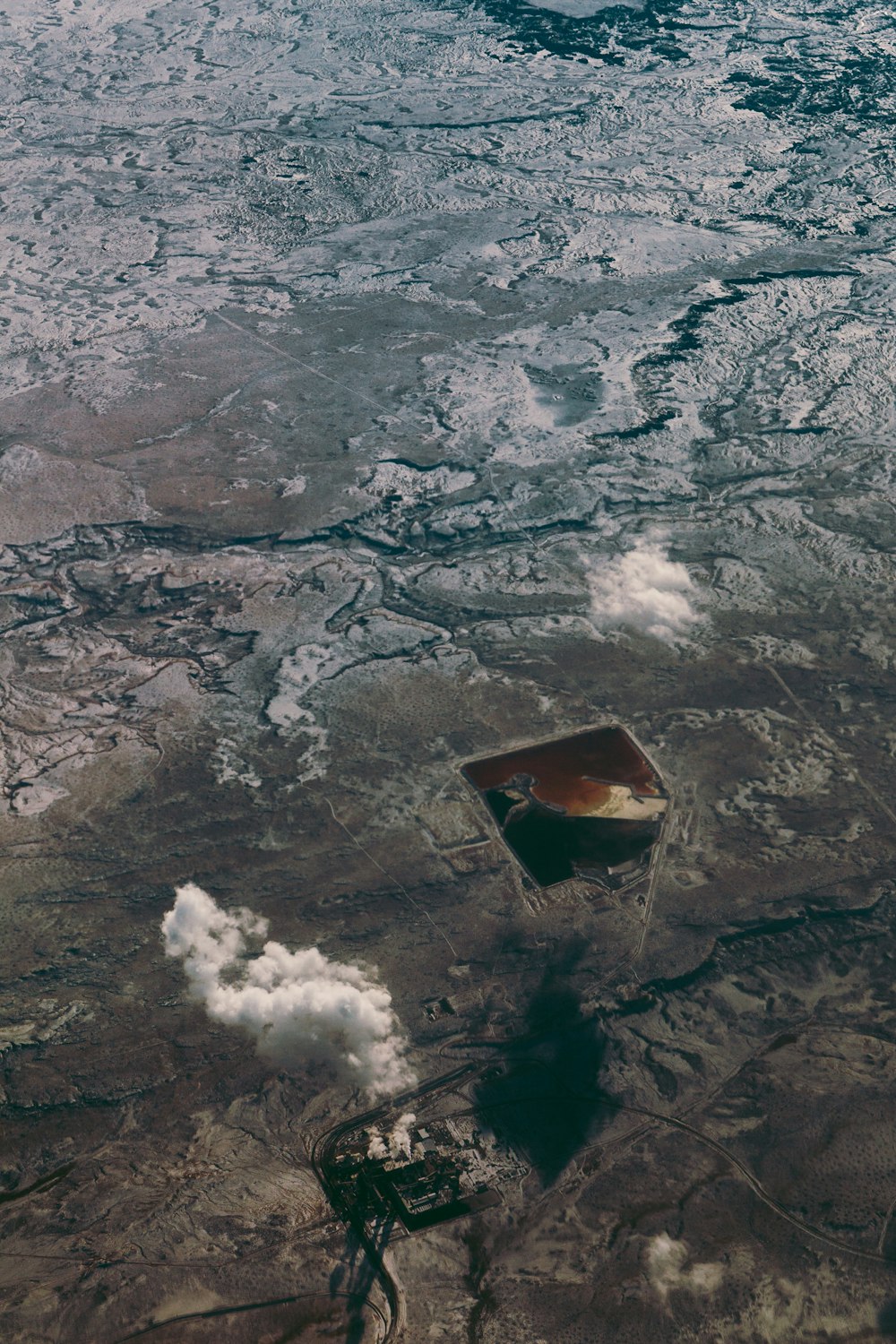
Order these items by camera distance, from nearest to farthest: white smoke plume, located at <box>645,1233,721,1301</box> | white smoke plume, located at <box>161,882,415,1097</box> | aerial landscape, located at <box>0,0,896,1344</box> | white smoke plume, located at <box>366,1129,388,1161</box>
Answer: white smoke plume, located at <box>645,1233,721,1301</box>, aerial landscape, located at <box>0,0,896,1344</box>, white smoke plume, located at <box>366,1129,388,1161</box>, white smoke plume, located at <box>161,882,415,1097</box>

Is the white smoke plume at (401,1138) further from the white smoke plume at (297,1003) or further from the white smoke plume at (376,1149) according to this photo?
the white smoke plume at (297,1003)

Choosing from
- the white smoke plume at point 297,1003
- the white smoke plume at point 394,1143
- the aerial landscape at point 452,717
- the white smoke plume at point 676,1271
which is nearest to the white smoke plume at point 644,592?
the aerial landscape at point 452,717

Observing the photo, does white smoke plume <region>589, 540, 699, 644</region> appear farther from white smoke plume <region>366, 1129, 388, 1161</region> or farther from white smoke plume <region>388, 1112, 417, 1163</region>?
white smoke plume <region>366, 1129, 388, 1161</region>

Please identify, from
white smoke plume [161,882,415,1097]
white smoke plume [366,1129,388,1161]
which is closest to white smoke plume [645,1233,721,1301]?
white smoke plume [366,1129,388,1161]

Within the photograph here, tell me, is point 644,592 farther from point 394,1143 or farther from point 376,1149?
point 376,1149

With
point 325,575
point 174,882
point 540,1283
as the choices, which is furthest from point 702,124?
point 540,1283

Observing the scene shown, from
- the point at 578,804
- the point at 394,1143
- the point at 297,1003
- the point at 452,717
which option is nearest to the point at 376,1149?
the point at 394,1143

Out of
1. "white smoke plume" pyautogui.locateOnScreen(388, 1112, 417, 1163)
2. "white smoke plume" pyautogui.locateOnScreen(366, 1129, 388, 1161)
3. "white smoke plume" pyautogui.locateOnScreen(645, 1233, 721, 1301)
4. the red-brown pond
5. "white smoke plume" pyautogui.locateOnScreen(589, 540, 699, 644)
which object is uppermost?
"white smoke plume" pyautogui.locateOnScreen(589, 540, 699, 644)

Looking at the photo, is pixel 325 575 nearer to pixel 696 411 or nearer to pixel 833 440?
pixel 696 411
